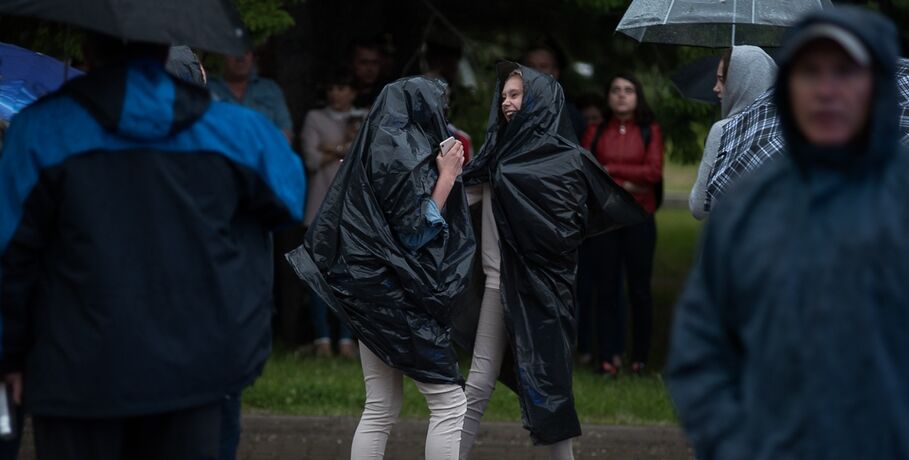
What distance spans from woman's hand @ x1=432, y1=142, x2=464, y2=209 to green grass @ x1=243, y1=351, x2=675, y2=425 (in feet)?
9.09

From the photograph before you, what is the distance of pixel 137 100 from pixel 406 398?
548 cm

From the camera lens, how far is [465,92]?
11.4 metres

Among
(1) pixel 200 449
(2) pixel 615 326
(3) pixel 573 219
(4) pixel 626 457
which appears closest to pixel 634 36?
(3) pixel 573 219

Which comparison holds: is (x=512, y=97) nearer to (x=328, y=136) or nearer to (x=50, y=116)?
(x=50, y=116)

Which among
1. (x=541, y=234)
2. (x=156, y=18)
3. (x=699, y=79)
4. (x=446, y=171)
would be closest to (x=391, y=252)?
(x=446, y=171)

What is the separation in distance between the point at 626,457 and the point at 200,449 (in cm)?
451

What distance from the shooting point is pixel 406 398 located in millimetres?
9406

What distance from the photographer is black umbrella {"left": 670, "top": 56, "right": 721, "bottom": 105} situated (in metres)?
9.60

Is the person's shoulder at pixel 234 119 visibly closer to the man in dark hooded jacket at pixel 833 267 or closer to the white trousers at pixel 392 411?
the man in dark hooded jacket at pixel 833 267

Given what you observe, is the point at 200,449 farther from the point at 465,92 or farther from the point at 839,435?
the point at 465,92

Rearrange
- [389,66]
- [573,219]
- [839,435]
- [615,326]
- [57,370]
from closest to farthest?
[839,435] → [57,370] → [573,219] → [615,326] → [389,66]

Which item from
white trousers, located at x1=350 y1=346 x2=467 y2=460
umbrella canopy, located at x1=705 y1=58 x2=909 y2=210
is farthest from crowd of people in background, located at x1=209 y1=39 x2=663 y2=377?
umbrella canopy, located at x1=705 y1=58 x2=909 y2=210

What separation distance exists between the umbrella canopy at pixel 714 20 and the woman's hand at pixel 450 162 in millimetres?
1659

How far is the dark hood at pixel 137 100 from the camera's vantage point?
408 centimetres
